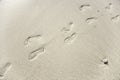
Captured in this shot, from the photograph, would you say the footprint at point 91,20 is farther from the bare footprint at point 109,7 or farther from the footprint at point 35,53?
the footprint at point 35,53

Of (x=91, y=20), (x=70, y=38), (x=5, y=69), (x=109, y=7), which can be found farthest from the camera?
(x=109, y=7)

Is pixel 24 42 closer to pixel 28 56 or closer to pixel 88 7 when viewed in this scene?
pixel 28 56

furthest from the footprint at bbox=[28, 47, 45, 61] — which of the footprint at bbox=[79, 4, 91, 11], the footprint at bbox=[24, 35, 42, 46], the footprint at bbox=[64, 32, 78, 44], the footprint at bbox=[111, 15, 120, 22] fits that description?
the footprint at bbox=[111, 15, 120, 22]

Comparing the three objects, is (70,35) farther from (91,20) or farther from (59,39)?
(91,20)

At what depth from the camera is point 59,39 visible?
1.43m

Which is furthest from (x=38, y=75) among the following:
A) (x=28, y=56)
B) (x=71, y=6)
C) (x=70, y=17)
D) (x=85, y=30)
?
(x=71, y=6)

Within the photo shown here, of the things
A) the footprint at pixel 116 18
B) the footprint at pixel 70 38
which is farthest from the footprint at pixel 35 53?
the footprint at pixel 116 18

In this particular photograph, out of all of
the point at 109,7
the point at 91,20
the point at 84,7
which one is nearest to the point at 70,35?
the point at 91,20

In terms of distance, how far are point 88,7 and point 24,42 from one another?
32.4 inches

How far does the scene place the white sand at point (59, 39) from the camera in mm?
1213

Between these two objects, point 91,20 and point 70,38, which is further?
point 91,20

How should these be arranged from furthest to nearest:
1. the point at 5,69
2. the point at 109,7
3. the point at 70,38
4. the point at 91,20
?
1. the point at 109,7
2. the point at 91,20
3. the point at 70,38
4. the point at 5,69

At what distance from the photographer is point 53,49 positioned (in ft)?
4.47

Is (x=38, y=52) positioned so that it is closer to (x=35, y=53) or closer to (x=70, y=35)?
(x=35, y=53)
